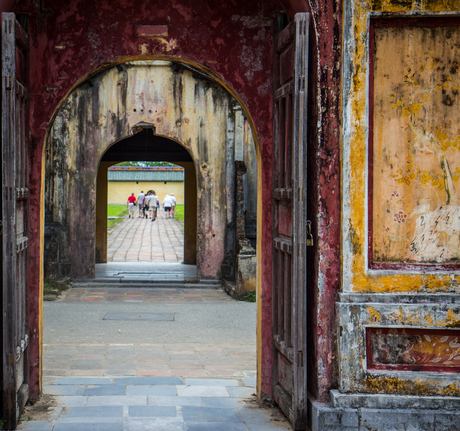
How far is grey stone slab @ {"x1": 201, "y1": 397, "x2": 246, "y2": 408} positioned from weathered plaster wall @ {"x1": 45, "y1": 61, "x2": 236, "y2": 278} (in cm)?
696

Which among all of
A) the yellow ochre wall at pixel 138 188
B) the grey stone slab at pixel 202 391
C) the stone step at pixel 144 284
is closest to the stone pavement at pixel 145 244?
the stone step at pixel 144 284

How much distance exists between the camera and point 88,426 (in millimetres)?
4391

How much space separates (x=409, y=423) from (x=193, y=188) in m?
11.9

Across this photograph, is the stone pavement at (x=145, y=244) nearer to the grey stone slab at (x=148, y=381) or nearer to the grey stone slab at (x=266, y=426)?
the grey stone slab at (x=148, y=381)

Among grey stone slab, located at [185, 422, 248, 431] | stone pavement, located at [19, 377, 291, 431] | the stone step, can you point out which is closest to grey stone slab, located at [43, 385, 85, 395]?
stone pavement, located at [19, 377, 291, 431]

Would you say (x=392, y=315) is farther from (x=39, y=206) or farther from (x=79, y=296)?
(x=79, y=296)

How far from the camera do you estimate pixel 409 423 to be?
4133 mm

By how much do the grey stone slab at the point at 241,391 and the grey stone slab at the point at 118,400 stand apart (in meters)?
0.78

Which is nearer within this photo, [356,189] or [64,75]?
[356,189]

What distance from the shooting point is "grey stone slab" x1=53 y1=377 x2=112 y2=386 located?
555cm

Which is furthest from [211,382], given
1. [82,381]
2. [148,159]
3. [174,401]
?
[148,159]

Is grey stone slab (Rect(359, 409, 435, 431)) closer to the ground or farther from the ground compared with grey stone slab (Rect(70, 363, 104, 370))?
farther from the ground

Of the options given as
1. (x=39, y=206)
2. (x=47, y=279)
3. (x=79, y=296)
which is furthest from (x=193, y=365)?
(x=47, y=279)

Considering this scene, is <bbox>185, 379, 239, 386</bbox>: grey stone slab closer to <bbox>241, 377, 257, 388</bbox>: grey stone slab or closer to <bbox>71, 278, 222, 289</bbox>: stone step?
<bbox>241, 377, 257, 388</bbox>: grey stone slab
